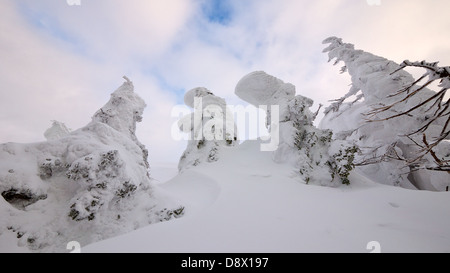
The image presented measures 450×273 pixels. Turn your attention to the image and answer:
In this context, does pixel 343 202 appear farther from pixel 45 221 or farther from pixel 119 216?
pixel 45 221

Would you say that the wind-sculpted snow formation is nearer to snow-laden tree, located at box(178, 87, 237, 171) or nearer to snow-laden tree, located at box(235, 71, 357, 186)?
snow-laden tree, located at box(178, 87, 237, 171)

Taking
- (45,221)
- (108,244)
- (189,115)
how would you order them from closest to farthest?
(108,244)
(45,221)
(189,115)

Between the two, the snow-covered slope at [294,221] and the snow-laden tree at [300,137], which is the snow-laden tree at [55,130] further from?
the snow-laden tree at [300,137]

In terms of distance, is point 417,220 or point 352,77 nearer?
point 417,220

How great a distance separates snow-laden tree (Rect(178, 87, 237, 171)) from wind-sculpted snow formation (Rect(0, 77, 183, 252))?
12.6 feet

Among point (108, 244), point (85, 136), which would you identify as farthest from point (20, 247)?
point (85, 136)

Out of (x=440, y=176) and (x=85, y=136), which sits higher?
(x=85, y=136)

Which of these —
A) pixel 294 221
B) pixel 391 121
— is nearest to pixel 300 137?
pixel 391 121

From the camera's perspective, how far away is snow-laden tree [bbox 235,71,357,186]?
5713 millimetres

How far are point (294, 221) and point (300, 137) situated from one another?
14.8ft

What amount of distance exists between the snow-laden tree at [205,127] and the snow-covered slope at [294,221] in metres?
2.61

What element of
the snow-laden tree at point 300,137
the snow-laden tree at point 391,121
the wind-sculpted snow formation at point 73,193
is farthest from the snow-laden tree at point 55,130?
the snow-laden tree at point 391,121
